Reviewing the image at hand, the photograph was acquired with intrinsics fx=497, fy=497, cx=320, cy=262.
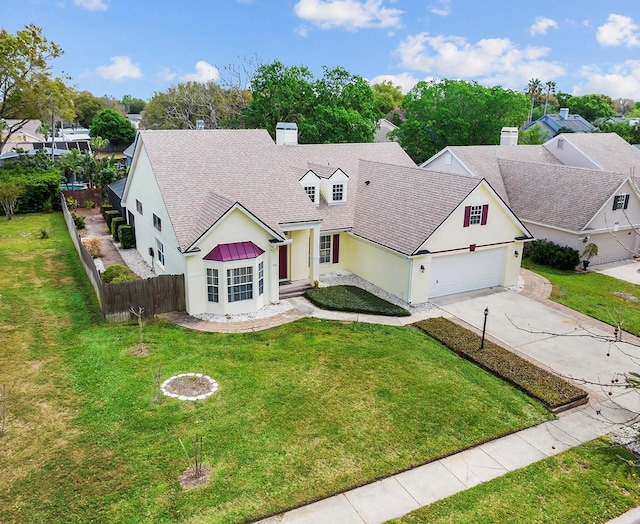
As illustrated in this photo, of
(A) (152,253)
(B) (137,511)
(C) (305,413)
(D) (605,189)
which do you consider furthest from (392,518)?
(D) (605,189)

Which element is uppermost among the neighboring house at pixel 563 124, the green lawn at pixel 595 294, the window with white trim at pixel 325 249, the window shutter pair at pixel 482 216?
the neighboring house at pixel 563 124

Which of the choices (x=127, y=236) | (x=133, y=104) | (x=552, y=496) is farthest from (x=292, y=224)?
(x=133, y=104)

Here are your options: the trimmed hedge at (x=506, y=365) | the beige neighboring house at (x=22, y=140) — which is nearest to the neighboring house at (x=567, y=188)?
the trimmed hedge at (x=506, y=365)

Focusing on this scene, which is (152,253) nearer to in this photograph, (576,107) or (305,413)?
(305,413)

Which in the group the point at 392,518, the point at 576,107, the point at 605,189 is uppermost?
the point at 576,107

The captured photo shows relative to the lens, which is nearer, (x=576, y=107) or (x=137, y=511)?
(x=137, y=511)

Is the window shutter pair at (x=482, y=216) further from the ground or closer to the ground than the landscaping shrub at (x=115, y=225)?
further from the ground

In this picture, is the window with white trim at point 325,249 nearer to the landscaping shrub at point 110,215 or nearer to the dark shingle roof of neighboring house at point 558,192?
the dark shingle roof of neighboring house at point 558,192

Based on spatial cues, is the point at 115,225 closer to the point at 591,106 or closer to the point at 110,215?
the point at 110,215

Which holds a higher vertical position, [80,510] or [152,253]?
[152,253]
